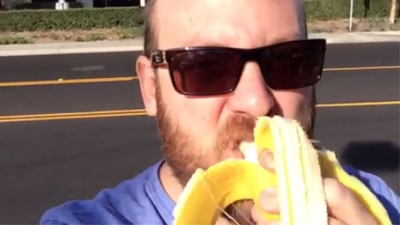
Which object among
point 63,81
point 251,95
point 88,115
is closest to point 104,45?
point 63,81

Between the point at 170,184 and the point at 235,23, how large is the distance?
0.48 meters

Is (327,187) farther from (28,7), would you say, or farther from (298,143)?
(28,7)

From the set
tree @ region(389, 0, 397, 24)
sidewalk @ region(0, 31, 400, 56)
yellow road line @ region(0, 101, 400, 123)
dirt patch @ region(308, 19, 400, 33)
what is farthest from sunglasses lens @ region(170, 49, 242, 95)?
tree @ region(389, 0, 397, 24)

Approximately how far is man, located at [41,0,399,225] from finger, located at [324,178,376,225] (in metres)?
0.47

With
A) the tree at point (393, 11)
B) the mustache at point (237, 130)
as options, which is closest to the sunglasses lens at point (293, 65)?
the mustache at point (237, 130)

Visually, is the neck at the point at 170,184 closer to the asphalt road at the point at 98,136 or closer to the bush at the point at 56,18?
the asphalt road at the point at 98,136

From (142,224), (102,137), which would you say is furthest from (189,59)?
(102,137)

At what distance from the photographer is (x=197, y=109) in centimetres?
186

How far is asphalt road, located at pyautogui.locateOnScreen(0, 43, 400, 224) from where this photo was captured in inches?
279

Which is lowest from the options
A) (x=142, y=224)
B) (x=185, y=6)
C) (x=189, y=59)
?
(x=142, y=224)

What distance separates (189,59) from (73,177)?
5570 mm

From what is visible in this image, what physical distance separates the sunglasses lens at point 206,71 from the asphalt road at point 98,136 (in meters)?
4.80

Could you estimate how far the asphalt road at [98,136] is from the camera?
709cm

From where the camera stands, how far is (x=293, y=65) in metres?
1.90
